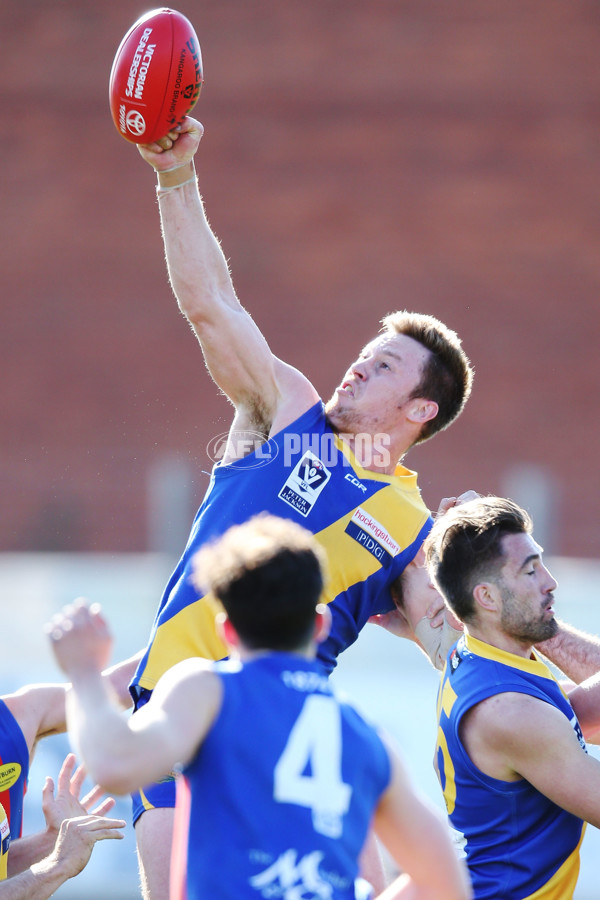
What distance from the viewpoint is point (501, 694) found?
3.16 metres

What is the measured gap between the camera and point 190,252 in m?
3.72

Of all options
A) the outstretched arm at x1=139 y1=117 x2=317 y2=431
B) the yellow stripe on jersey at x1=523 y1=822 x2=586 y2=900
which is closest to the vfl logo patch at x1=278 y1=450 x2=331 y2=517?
the outstretched arm at x1=139 y1=117 x2=317 y2=431

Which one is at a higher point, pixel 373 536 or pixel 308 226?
pixel 308 226

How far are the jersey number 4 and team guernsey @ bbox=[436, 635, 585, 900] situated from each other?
3.55 ft

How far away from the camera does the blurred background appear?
18.0 meters

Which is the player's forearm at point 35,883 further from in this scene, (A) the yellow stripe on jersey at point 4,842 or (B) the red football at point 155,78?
(B) the red football at point 155,78

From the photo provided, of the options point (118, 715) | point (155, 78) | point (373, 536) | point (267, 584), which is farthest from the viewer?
point (373, 536)

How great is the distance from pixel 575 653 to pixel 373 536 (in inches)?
32.2

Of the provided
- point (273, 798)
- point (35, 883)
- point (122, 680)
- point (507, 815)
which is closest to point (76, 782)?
point (35, 883)

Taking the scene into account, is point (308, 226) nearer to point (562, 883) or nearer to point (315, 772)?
point (562, 883)

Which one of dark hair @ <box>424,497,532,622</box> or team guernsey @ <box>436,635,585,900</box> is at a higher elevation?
dark hair @ <box>424,497,532,622</box>

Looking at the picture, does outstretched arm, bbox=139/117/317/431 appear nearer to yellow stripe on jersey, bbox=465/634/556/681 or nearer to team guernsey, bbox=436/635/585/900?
yellow stripe on jersey, bbox=465/634/556/681

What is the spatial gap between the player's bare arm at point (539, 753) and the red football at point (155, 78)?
223 centimetres

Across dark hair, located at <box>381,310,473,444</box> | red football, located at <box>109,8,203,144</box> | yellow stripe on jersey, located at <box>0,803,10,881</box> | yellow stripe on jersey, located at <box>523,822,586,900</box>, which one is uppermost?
red football, located at <box>109,8,203,144</box>
